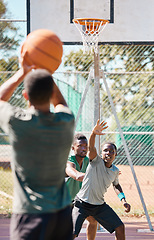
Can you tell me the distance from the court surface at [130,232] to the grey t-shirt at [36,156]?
180 inches

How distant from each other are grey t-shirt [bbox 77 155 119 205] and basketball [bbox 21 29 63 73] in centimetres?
251

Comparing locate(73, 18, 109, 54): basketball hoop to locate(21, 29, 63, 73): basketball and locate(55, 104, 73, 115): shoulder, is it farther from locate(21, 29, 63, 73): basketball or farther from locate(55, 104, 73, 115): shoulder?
locate(55, 104, 73, 115): shoulder

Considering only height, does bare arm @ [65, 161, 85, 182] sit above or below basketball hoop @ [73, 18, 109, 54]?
below

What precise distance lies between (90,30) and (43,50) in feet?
14.0

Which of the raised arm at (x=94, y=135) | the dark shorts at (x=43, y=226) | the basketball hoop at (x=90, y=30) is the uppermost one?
the dark shorts at (x=43, y=226)

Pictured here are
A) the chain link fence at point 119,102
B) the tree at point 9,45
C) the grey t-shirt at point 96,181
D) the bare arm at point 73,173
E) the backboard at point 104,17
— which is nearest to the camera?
the bare arm at point 73,173

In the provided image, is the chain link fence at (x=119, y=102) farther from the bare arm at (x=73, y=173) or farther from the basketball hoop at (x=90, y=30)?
the bare arm at (x=73, y=173)

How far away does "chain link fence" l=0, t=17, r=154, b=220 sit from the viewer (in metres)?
10.5

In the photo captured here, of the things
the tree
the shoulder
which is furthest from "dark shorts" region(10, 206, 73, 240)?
the tree

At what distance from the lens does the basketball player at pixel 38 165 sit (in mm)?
2660

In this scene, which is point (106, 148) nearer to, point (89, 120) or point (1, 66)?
point (89, 120)

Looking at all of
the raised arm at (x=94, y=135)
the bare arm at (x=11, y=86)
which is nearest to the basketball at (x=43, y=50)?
the bare arm at (x=11, y=86)

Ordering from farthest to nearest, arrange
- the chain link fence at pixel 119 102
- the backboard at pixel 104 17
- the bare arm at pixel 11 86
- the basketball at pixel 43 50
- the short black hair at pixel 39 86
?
the chain link fence at pixel 119 102
the backboard at pixel 104 17
the basketball at pixel 43 50
the bare arm at pixel 11 86
the short black hair at pixel 39 86

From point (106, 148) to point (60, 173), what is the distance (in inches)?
117
